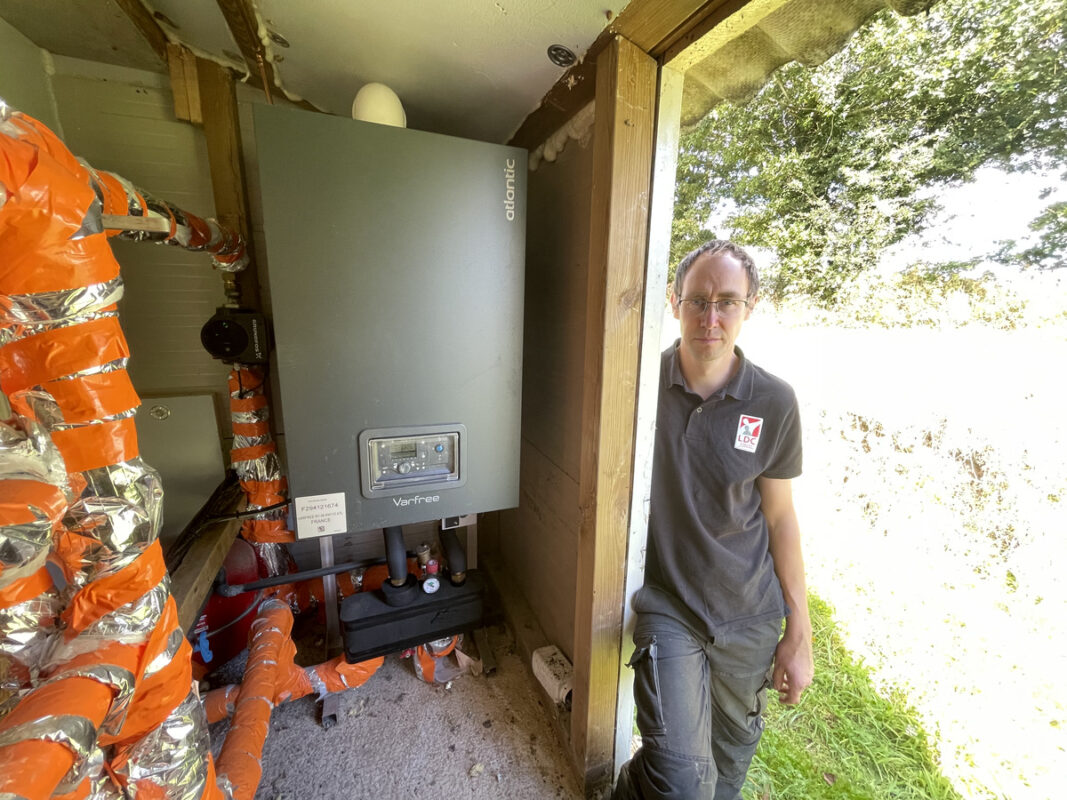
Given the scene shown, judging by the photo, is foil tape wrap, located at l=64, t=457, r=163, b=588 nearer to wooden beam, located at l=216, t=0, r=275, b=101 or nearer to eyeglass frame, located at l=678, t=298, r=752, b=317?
wooden beam, located at l=216, t=0, r=275, b=101

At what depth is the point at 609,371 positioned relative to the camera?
0.85 m

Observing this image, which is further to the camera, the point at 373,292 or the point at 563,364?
the point at 563,364

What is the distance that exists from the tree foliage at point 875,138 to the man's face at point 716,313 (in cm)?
50

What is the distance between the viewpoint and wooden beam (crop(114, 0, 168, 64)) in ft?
2.91

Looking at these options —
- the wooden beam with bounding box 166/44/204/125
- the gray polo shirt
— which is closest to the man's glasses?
the gray polo shirt

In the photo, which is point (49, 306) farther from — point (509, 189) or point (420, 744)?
point (420, 744)

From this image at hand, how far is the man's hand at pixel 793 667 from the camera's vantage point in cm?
108

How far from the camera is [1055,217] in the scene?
148 cm

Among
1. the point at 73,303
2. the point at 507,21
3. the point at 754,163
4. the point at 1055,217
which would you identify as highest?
the point at 754,163

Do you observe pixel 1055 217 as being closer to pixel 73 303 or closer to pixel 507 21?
pixel 507 21

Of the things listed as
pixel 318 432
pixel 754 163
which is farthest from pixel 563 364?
pixel 754 163

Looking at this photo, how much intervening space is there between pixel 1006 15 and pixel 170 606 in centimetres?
313

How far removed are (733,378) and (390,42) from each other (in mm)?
1112

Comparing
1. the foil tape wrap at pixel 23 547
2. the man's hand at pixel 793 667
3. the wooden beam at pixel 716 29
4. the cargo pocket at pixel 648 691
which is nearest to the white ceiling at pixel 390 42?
the wooden beam at pixel 716 29
